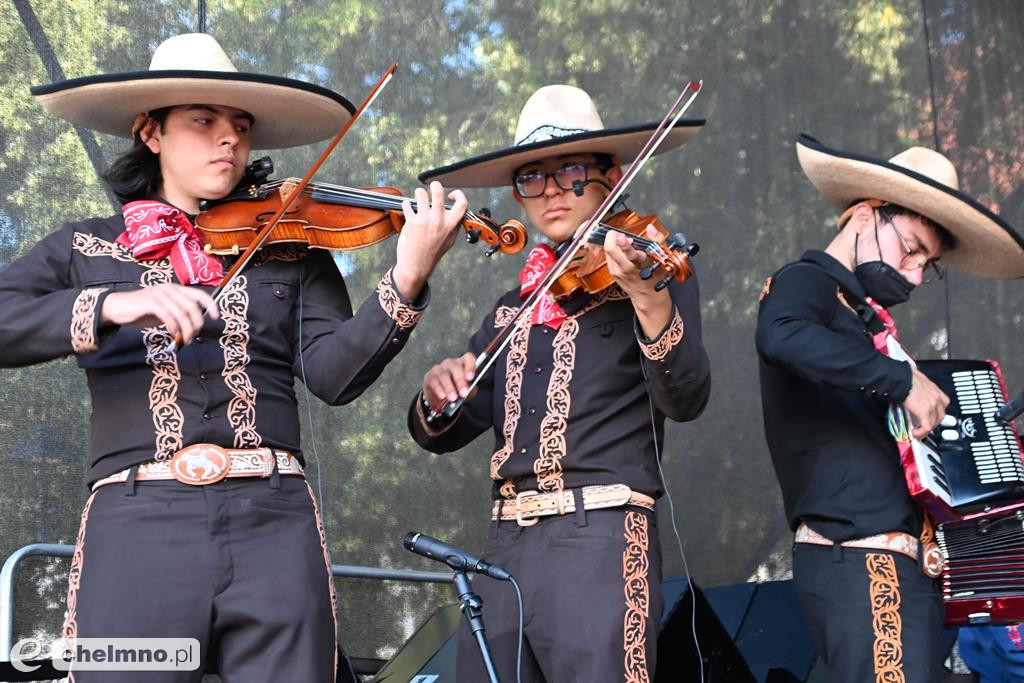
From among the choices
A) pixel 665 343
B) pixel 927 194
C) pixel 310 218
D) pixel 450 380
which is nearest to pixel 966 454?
pixel 927 194

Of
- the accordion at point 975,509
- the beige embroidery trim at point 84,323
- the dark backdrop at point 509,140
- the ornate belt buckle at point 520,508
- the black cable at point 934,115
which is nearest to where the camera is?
the beige embroidery trim at point 84,323

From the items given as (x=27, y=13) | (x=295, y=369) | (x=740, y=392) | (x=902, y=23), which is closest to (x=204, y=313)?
(x=295, y=369)

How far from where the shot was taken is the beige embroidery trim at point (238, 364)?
229cm

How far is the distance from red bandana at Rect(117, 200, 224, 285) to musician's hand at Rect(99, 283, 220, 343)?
196mm

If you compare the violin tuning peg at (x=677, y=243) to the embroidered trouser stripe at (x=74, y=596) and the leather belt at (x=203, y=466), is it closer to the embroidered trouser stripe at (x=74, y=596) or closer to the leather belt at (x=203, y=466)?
the leather belt at (x=203, y=466)

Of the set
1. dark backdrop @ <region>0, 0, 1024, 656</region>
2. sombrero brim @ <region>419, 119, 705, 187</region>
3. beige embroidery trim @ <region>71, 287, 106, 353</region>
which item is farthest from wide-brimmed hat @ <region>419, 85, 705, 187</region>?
dark backdrop @ <region>0, 0, 1024, 656</region>

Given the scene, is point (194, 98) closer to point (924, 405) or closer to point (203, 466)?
point (203, 466)

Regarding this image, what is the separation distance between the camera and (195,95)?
8.16 feet

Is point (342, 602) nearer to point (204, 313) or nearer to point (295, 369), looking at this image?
point (295, 369)

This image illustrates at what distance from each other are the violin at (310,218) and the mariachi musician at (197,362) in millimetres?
39

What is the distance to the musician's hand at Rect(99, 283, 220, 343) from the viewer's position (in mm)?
2084

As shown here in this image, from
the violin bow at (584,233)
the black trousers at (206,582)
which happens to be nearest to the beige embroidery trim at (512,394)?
the violin bow at (584,233)

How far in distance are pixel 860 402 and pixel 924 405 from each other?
0.21m

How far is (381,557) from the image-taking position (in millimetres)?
4246
